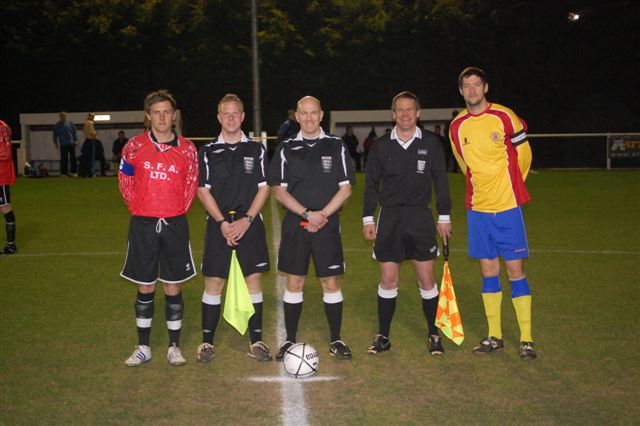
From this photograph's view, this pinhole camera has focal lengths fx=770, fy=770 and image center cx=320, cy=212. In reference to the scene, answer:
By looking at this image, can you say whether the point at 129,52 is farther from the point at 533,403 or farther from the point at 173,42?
the point at 533,403

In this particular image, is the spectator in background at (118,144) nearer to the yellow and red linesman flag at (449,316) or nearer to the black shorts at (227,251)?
the black shorts at (227,251)

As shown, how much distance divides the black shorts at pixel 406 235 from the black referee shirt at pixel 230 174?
1085 mm

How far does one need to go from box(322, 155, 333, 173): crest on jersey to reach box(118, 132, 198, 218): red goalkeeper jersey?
3.36ft

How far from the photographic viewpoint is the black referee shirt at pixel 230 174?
5.97 m

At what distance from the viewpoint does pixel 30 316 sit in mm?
7469

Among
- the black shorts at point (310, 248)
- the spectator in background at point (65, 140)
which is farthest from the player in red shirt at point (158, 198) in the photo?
the spectator in background at point (65, 140)

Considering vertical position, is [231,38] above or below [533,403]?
above

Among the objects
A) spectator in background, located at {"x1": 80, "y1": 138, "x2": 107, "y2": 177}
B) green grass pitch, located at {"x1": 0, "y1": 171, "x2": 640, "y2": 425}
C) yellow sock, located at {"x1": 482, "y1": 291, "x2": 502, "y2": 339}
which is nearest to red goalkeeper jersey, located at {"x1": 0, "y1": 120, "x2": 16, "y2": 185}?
green grass pitch, located at {"x1": 0, "y1": 171, "x2": 640, "y2": 425}

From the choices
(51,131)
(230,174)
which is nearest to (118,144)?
(51,131)

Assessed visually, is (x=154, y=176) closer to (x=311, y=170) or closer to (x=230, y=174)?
(x=230, y=174)

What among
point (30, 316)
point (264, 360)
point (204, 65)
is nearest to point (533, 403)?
point (264, 360)

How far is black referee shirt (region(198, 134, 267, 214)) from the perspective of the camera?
5.97m

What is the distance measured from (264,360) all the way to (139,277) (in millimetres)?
1173

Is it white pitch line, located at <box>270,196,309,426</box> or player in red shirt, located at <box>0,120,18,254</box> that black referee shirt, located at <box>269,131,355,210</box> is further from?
player in red shirt, located at <box>0,120,18,254</box>
